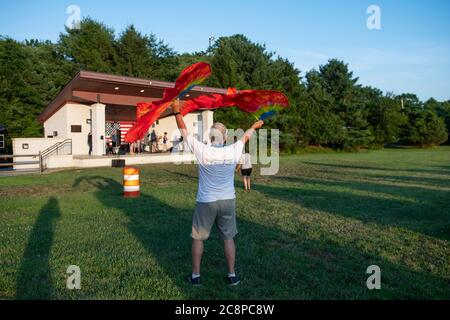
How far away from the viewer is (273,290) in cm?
429

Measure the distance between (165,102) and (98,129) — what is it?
70.4 ft

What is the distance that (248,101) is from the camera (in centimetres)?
520

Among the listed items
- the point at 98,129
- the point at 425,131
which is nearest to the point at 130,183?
the point at 98,129

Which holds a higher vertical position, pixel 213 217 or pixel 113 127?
pixel 113 127

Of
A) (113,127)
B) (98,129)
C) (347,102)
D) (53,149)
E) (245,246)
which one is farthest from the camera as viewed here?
(347,102)

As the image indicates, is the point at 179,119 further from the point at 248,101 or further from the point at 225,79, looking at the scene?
the point at 225,79

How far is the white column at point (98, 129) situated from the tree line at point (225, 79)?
15.5 meters

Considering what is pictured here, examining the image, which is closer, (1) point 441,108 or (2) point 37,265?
(2) point 37,265

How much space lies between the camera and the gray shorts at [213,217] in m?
4.36

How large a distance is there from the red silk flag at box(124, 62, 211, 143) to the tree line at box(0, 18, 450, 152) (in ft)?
108

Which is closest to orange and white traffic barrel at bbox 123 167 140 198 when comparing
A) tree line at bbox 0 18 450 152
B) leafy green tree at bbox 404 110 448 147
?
tree line at bbox 0 18 450 152

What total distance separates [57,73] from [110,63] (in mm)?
6708

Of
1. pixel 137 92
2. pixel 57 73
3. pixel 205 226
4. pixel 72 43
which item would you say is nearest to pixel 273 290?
pixel 205 226

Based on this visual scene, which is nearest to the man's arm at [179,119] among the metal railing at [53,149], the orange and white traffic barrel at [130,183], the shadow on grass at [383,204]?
the shadow on grass at [383,204]
